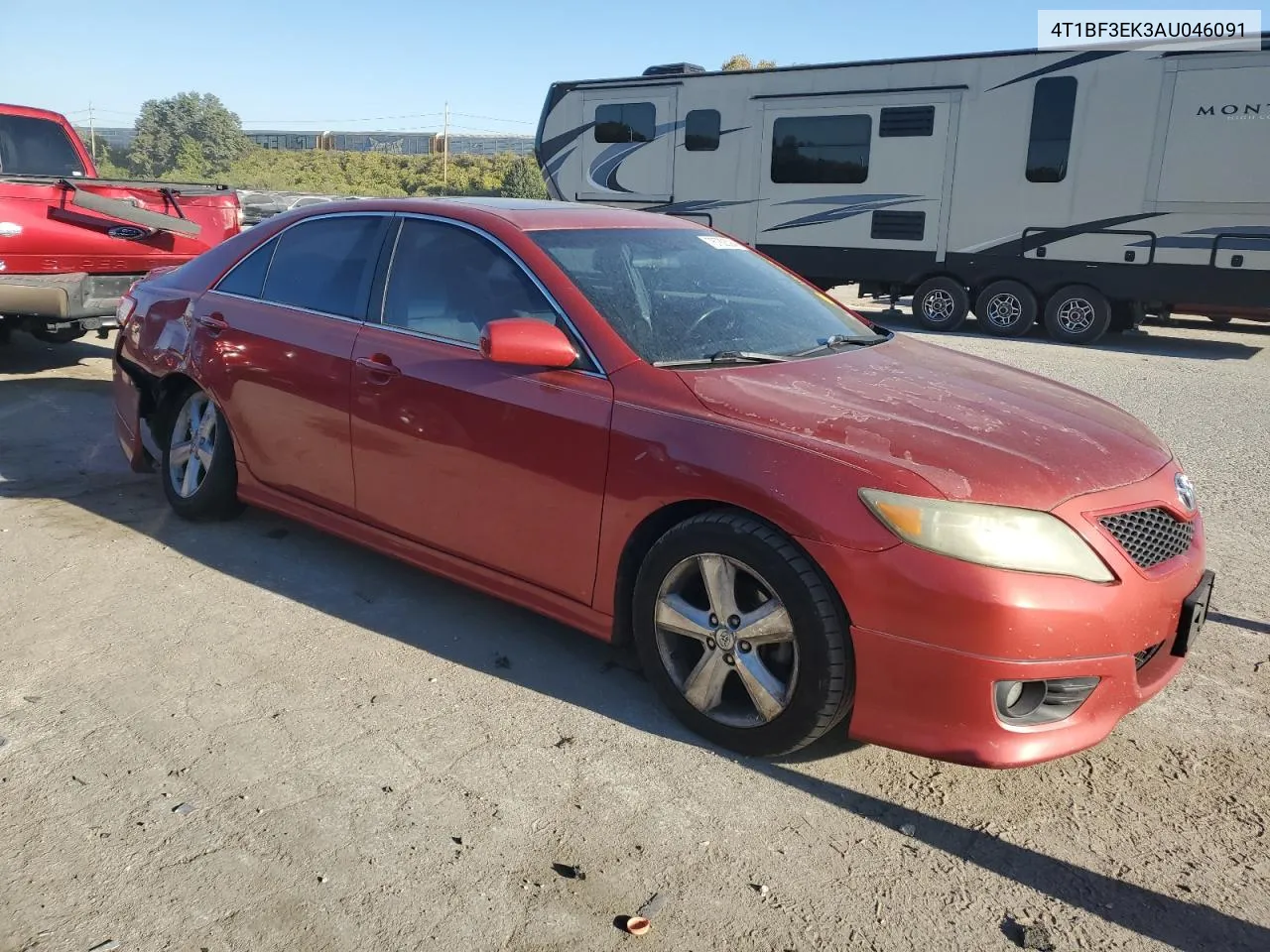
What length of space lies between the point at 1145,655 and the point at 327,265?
3.46 meters

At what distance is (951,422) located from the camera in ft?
10.2

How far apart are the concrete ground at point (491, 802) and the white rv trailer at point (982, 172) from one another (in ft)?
26.7

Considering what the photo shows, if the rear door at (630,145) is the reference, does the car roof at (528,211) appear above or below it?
below

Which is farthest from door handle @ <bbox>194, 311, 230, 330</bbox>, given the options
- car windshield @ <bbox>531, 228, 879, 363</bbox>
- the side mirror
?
the side mirror

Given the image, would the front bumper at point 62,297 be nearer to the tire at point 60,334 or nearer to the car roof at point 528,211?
the tire at point 60,334

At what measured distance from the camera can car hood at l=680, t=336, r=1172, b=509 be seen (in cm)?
283

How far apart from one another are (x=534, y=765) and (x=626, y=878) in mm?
574

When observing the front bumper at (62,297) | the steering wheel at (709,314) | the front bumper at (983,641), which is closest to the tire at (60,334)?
the front bumper at (62,297)

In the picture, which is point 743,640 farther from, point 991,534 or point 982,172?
point 982,172

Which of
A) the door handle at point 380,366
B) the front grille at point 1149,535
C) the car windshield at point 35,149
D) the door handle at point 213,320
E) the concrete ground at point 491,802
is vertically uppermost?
the car windshield at point 35,149

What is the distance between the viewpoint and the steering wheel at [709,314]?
3674mm

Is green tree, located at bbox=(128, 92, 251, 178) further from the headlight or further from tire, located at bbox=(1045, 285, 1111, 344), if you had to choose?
the headlight

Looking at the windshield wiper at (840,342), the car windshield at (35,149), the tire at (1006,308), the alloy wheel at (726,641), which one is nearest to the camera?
the alloy wheel at (726,641)

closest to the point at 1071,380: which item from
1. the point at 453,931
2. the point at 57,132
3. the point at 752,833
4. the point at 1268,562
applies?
the point at 1268,562
